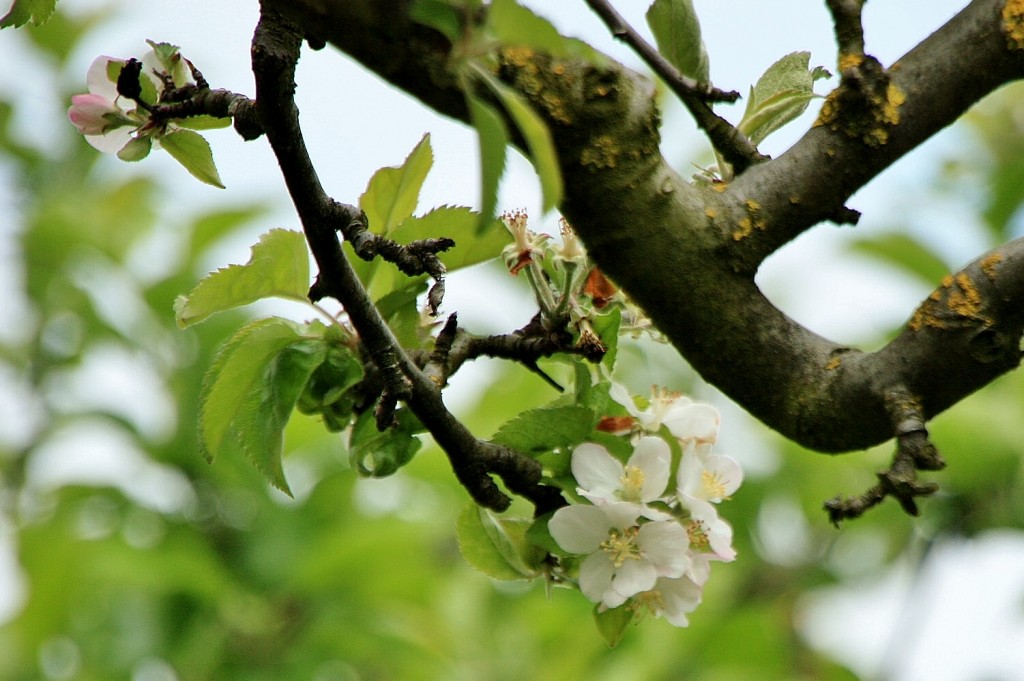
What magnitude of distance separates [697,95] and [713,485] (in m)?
0.32

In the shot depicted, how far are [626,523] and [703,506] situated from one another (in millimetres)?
74

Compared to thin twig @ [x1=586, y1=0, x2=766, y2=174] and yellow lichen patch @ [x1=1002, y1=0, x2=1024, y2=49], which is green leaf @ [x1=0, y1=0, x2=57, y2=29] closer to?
thin twig @ [x1=586, y1=0, x2=766, y2=174]

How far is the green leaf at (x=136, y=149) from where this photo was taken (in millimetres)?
758

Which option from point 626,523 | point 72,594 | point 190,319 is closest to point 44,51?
point 72,594

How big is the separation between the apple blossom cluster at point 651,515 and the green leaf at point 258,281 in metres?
0.26

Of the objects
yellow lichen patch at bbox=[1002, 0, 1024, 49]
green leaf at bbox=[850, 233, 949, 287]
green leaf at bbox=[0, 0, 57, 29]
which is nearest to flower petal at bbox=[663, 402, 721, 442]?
yellow lichen patch at bbox=[1002, 0, 1024, 49]

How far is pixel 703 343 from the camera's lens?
0.73 m

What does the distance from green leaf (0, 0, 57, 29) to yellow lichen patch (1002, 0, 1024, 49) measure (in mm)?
656

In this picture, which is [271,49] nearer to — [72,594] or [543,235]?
[543,235]

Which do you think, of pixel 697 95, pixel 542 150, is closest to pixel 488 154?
pixel 542 150

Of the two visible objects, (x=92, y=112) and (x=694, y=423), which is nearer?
(x=92, y=112)

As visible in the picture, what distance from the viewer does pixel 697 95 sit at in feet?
2.40

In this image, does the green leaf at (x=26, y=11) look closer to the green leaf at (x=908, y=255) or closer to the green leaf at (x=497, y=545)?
the green leaf at (x=497, y=545)

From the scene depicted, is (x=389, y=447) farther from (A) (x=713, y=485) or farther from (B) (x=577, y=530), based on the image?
(A) (x=713, y=485)
